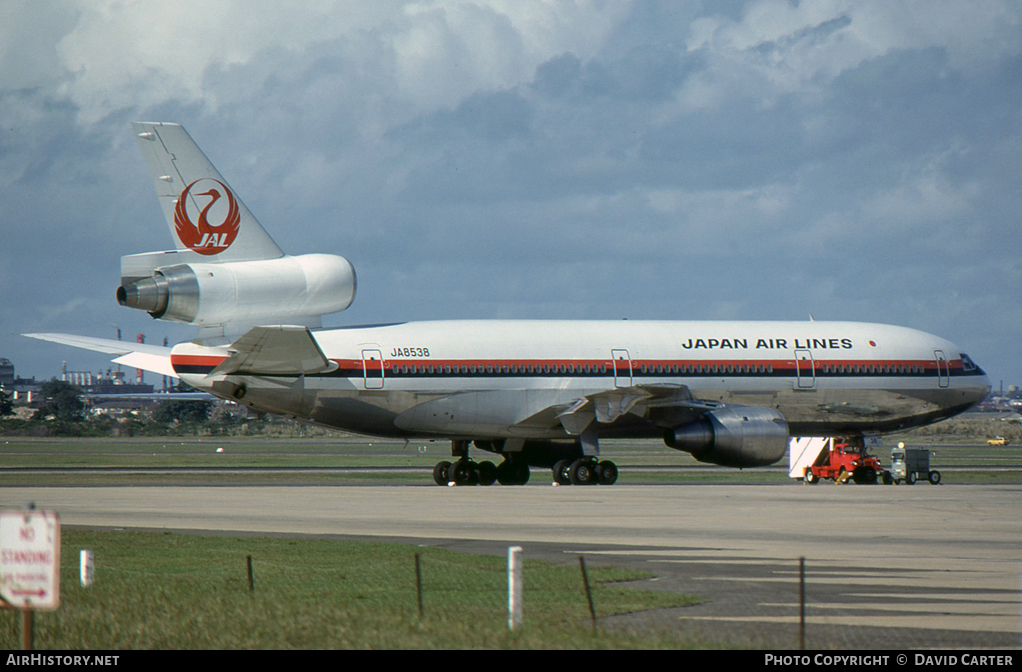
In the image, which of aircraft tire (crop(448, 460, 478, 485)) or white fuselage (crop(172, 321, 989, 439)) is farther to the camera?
aircraft tire (crop(448, 460, 478, 485))

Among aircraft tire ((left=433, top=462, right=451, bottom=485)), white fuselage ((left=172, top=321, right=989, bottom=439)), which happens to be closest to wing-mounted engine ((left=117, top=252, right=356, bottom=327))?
white fuselage ((left=172, top=321, right=989, bottom=439))

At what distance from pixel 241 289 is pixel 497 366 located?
9.11 metres

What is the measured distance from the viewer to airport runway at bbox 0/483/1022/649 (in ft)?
45.5

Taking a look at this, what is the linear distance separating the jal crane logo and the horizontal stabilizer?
291 centimetres

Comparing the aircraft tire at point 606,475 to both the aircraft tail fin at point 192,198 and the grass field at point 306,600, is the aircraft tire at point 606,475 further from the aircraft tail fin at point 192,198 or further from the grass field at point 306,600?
the grass field at point 306,600

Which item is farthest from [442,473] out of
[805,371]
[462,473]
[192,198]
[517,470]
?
[805,371]

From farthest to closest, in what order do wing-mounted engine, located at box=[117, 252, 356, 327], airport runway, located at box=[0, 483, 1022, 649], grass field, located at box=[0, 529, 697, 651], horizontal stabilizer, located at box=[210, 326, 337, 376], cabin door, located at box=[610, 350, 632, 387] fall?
cabin door, located at box=[610, 350, 632, 387]
horizontal stabilizer, located at box=[210, 326, 337, 376]
wing-mounted engine, located at box=[117, 252, 356, 327]
airport runway, located at box=[0, 483, 1022, 649]
grass field, located at box=[0, 529, 697, 651]

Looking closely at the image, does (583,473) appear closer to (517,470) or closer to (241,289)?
(517,470)

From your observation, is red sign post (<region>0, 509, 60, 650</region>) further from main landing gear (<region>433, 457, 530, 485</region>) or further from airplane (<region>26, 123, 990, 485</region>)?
main landing gear (<region>433, 457, 530, 485</region>)

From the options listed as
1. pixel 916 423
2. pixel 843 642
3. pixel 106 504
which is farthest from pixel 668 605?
pixel 916 423

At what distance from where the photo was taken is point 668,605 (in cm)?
1495

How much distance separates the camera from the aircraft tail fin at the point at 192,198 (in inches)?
1369

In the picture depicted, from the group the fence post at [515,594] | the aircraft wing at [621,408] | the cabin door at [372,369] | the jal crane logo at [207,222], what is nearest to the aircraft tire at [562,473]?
the aircraft wing at [621,408]

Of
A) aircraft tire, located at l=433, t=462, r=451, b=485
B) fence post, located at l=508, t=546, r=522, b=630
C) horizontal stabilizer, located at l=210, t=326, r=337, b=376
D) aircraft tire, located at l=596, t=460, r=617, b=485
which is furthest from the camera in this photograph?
aircraft tire, located at l=433, t=462, r=451, b=485
